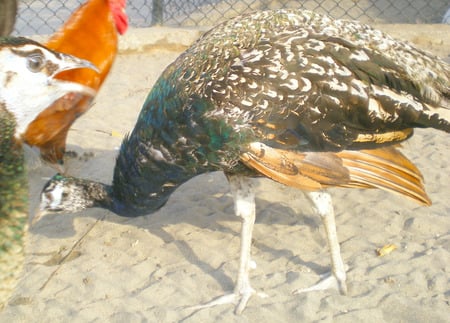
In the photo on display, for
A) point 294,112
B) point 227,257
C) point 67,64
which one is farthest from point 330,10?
point 67,64

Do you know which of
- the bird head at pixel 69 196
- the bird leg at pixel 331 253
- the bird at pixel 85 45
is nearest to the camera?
the bird leg at pixel 331 253

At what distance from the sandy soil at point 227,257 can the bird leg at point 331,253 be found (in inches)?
2.0

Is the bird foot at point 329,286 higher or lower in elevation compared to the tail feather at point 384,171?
lower

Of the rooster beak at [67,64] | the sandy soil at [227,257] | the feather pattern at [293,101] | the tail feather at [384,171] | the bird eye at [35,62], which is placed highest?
the bird eye at [35,62]

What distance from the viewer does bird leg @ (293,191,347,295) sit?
3402mm

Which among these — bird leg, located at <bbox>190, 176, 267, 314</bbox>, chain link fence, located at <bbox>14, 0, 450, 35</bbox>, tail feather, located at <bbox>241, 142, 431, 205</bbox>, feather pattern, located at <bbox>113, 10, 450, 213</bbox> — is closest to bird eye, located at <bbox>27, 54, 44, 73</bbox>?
feather pattern, located at <bbox>113, 10, 450, 213</bbox>

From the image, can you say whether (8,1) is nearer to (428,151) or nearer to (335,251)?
(335,251)

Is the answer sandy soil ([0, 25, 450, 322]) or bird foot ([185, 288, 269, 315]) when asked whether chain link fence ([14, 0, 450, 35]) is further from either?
bird foot ([185, 288, 269, 315])

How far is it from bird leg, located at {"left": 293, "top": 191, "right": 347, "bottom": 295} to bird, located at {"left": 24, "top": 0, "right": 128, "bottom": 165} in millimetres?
1516

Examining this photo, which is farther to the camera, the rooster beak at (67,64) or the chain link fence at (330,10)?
the chain link fence at (330,10)

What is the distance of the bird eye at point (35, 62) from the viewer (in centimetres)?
232

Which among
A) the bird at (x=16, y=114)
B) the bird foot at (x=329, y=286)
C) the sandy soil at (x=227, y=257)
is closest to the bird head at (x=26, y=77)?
the bird at (x=16, y=114)

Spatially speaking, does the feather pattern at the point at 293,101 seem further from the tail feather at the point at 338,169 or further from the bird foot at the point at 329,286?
the bird foot at the point at 329,286

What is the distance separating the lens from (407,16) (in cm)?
759
